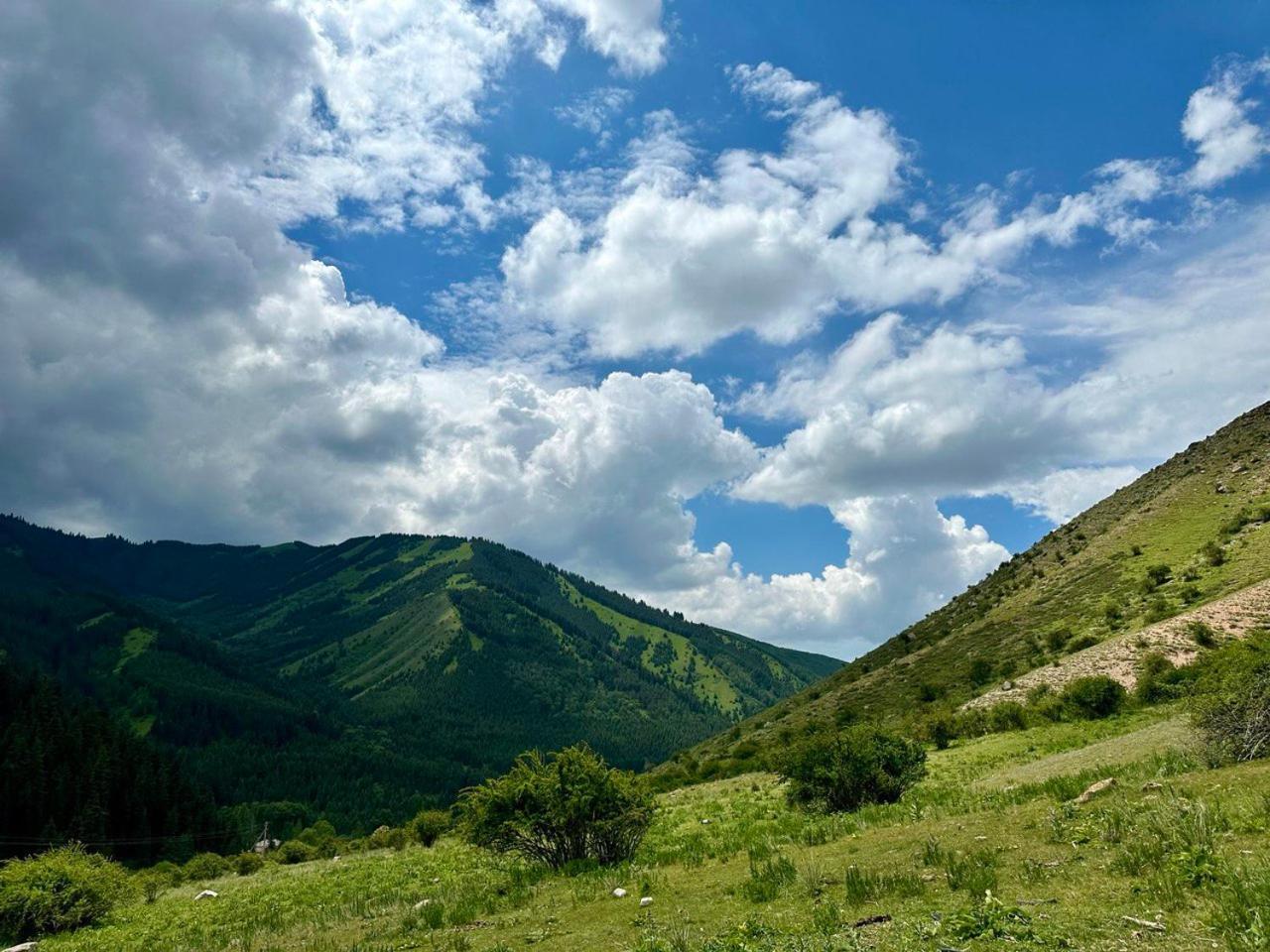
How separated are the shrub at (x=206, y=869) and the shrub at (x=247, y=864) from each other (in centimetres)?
88

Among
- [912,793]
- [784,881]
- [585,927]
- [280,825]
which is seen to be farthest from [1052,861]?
[280,825]

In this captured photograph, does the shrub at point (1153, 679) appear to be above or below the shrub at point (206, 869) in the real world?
above

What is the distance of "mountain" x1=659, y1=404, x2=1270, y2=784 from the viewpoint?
5484 cm

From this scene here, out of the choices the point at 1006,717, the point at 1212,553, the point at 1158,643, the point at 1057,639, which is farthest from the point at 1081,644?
the point at 1006,717

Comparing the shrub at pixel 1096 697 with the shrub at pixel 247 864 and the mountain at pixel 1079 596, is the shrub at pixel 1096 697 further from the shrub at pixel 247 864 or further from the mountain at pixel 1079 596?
the shrub at pixel 247 864

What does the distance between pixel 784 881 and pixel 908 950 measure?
5992 mm

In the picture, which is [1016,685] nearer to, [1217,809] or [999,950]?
[1217,809]

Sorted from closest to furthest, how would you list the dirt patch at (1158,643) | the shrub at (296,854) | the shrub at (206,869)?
the dirt patch at (1158,643) < the shrub at (206,869) < the shrub at (296,854)

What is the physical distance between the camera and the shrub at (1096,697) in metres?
39.1

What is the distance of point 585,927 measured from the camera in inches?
558

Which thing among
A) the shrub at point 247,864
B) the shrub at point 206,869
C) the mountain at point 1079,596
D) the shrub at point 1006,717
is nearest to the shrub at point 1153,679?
the mountain at point 1079,596

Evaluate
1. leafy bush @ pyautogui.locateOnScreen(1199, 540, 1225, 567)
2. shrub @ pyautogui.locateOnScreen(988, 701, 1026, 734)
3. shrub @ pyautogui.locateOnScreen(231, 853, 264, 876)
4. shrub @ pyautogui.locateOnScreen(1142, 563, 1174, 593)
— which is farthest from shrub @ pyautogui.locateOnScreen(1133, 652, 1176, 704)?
shrub @ pyautogui.locateOnScreen(231, 853, 264, 876)

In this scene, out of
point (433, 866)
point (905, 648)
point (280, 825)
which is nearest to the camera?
point (433, 866)

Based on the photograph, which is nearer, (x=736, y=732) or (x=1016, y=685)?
(x=1016, y=685)
